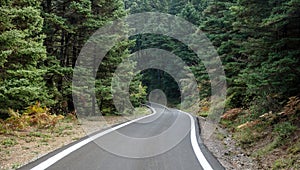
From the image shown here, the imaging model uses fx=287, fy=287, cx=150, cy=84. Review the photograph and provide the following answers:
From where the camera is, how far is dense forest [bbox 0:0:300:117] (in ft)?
29.0

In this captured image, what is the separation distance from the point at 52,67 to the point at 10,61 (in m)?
5.63

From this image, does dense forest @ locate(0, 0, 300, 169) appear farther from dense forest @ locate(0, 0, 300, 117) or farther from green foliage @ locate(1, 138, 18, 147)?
green foliage @ locate(1, 138, 18, 147)

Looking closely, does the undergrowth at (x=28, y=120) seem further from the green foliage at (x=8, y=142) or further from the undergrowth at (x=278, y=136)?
the undergrowth at (x=278, y=136)

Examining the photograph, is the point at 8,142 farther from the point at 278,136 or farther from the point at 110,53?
the point at 110,53

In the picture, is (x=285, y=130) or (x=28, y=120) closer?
(x=285, y=130)

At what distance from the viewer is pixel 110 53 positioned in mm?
19078

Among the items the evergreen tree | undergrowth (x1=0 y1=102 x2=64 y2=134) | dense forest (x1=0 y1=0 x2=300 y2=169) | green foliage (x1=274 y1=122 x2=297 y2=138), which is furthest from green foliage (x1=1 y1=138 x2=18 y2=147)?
green foliage (x1=274 y1=122 x2=297 y2=138)

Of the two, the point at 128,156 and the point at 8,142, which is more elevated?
the point at 128,156

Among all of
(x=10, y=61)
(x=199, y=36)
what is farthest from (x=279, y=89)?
(x=199, y=36)

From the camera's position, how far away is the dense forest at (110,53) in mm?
8836

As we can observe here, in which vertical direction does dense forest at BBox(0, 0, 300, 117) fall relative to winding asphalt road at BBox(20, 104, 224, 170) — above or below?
above

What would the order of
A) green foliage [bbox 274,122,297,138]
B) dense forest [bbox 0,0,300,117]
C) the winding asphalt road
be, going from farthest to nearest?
dense forest [bbox 0,0,300,117], green foliage [bbox 274,122,297,138], the winding asphalt road

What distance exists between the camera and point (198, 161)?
21.2 ft

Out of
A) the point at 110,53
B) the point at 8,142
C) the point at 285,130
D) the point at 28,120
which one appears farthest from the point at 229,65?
the point at 8,142
